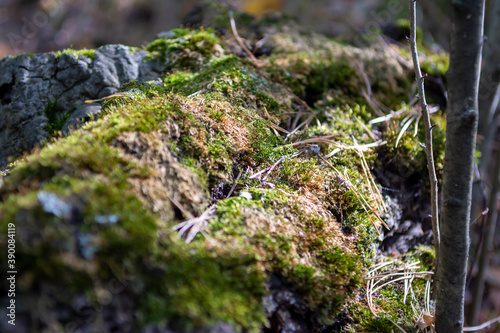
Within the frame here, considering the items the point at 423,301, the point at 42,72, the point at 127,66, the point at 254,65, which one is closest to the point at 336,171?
the point at 423,301

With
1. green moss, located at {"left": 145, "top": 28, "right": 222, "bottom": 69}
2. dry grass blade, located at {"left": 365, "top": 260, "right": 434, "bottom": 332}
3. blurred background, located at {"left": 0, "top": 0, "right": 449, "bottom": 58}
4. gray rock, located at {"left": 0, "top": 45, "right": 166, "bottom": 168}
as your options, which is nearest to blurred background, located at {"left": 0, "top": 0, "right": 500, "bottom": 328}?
blurred background, located at {"left": 0, "top": 0, "right": 449, "bottom": 58}

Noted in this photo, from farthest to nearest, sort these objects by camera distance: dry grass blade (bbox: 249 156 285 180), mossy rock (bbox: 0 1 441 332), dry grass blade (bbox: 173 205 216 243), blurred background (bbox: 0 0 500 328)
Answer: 1. blurred background (bbox: 0 0 500 328)
2. dry grass blade (bbox: 249 156 285 180)
3. dry grass blade (bbox: 173 205 216 243)
4. mossy rock (bbox: 0 1 441 332)

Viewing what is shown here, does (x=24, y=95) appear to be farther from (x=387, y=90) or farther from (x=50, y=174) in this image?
(x=387, y=90)

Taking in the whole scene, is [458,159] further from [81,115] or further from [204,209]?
[81,115]

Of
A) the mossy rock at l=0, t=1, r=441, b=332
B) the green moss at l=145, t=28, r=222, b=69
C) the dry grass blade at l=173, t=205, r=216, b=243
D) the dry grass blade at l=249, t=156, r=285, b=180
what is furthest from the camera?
the green moss at l=145, t=28, r=222, b=69

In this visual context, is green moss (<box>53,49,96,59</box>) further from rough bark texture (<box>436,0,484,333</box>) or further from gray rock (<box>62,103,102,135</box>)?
rough bark texture (<box>436,0,484,333</box>)

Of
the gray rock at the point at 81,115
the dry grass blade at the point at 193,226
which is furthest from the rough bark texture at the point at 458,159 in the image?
the gray rock at the point at 81,115

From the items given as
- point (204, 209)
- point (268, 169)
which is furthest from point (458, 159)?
point (204, 209)
